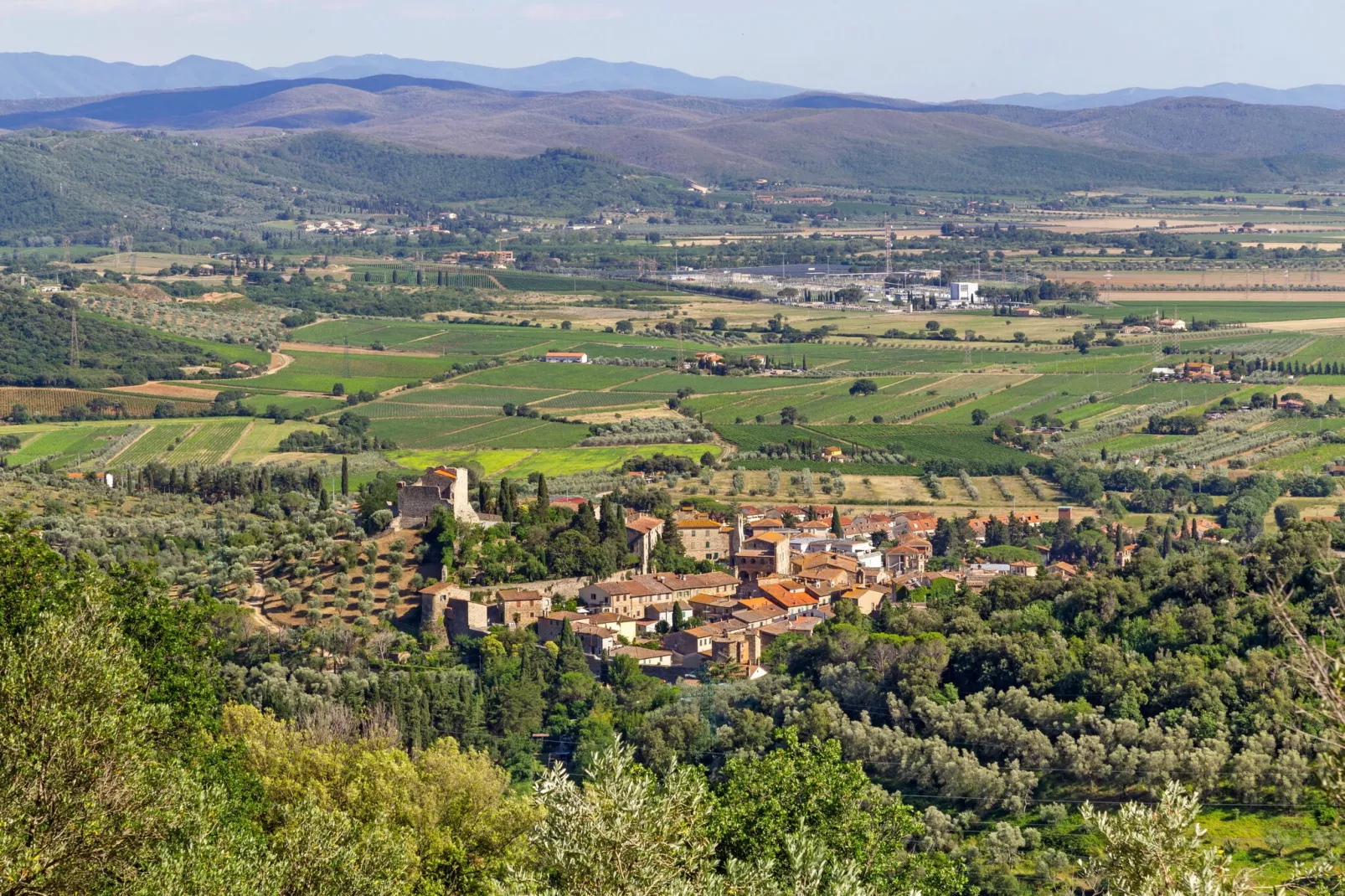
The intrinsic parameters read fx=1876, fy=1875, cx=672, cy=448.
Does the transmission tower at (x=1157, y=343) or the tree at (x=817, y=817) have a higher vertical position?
the tree at (x=817, y=817)

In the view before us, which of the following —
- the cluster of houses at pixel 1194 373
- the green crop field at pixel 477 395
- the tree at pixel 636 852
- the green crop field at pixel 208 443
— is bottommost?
the green crop field at pixel 208 443

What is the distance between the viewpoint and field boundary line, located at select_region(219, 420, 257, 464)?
6172 centimetres

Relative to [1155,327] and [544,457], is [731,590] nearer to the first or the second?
[544,457]

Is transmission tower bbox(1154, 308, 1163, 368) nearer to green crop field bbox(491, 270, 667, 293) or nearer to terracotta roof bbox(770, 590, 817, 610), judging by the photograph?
green crop field bbox(491, 270, 667, 293)

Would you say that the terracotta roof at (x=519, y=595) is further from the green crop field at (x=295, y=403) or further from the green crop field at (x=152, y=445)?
the green crop field at (x=295, y=403)

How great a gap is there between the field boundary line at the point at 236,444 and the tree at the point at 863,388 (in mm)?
24076

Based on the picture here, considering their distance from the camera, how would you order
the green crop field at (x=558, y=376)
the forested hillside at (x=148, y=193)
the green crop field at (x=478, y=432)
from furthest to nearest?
the forested hillside at (x=148, y=193) → the green crop field at (x=558, y=376) → the green crop field at (x=478, y=432)

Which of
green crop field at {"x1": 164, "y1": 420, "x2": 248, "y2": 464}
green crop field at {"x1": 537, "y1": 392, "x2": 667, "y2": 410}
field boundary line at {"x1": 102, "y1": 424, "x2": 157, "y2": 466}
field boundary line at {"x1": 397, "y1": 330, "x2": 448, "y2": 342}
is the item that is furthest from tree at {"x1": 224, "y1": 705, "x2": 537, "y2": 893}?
field boundary line at {"x1": 397, "y1": 330, "x2": 448, "y2": 342}

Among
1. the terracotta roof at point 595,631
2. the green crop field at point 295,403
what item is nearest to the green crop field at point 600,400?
the green crop field at point 295,403

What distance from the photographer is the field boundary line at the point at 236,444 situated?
2430 inches

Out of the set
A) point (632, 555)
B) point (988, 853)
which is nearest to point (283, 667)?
point (632, 555)

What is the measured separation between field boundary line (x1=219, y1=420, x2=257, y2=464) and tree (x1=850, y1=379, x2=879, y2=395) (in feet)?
79.0

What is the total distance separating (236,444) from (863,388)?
26002 mm

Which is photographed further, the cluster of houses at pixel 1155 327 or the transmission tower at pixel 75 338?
the cluster of houses at pixel 1155 327
